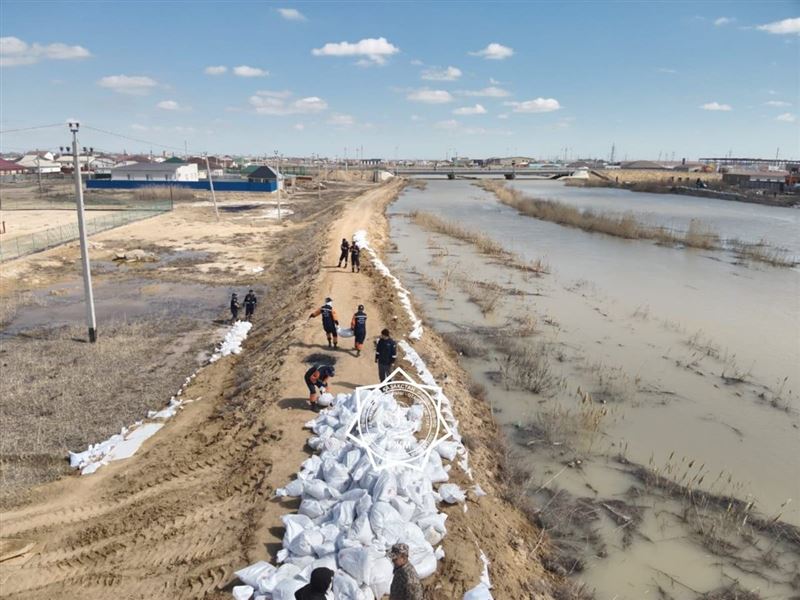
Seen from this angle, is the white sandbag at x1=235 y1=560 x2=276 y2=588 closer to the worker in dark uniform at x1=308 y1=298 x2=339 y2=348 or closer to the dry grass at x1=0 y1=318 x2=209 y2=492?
the dry grass at x1=0 y1=318 x2=209 y2=492

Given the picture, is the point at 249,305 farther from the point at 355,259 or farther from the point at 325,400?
the point at 325,400

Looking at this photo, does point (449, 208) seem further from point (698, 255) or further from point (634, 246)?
point (698, 255)

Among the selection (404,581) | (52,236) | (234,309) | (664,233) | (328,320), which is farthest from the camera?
(664,233)

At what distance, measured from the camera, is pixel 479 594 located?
5.04 meters

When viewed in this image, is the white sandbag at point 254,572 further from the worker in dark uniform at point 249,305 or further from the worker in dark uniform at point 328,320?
the worker in dark uniform at point 249,305

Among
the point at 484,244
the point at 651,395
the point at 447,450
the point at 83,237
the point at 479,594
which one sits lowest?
the point at 651,395

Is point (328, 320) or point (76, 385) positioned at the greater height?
point (328, 320)

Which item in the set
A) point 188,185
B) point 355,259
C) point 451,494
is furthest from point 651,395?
point 188,185

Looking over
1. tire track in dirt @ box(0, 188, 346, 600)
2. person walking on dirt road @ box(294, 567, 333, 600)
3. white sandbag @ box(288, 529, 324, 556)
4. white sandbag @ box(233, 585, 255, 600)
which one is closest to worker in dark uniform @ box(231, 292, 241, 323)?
tire track in dirt @ box(0, 188, 346, 600)

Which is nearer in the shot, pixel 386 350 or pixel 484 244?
pixel 386 350

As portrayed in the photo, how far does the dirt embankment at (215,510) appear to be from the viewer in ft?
18.4

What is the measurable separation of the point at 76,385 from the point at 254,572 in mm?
8104

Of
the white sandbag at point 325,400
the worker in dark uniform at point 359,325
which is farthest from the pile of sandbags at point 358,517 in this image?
the worker in dark uniform at point 359,325

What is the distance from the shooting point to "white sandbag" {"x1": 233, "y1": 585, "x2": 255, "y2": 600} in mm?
4855
